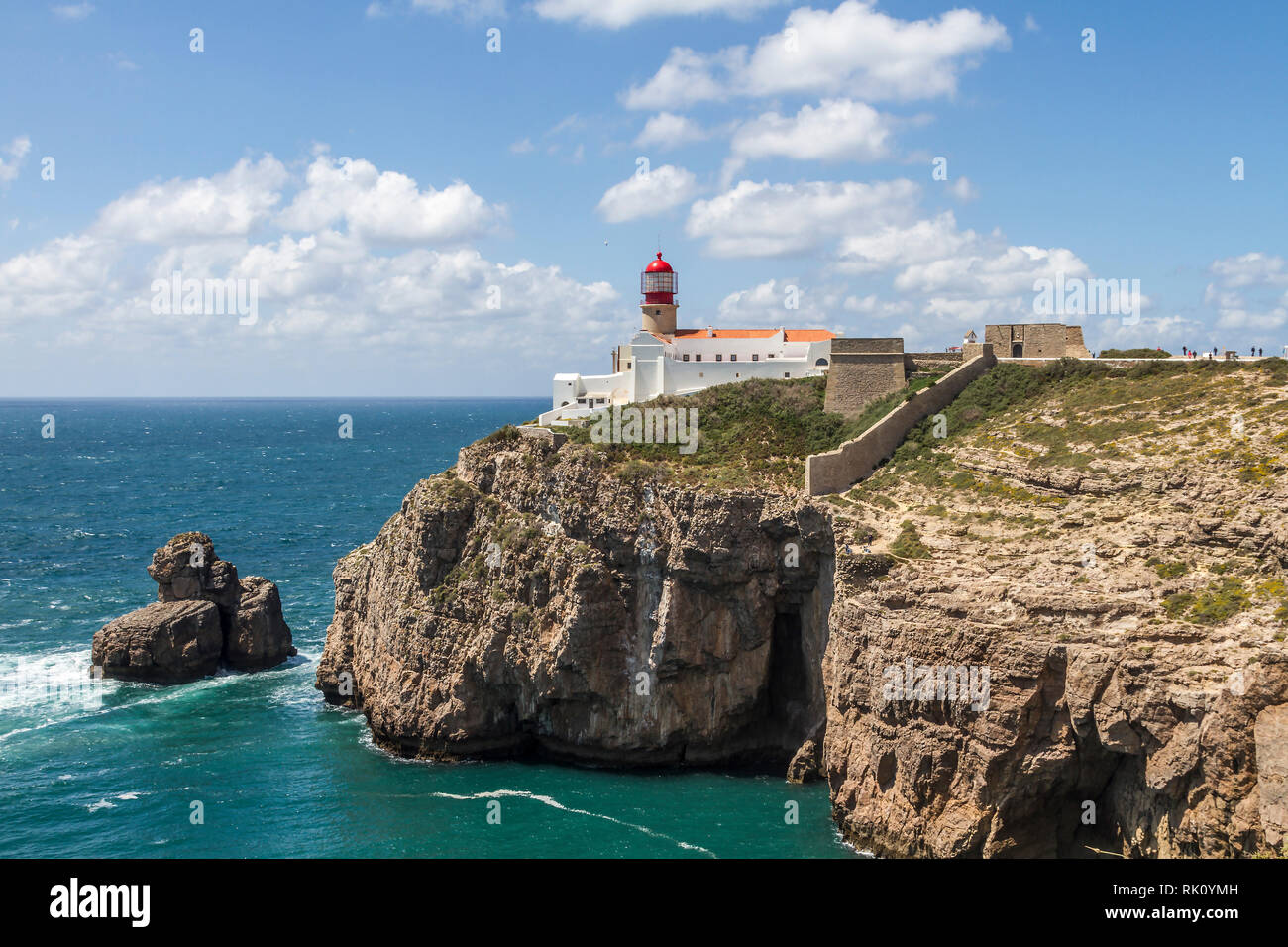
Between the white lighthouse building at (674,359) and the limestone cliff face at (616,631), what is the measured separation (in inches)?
480

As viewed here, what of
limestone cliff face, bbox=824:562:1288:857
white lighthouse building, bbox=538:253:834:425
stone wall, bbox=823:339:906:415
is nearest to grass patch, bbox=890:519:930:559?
limestone cliff face, bbox=824:562:1288:857

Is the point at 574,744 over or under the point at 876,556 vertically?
under

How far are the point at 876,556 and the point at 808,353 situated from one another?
22656 mm

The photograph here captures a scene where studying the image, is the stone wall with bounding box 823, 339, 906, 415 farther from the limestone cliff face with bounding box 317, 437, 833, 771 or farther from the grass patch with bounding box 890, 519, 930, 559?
the grass patch with bounding box 890, 519, 930, 559

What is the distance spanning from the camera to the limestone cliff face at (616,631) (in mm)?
44906

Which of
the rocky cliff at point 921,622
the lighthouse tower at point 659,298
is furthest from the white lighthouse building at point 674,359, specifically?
the rocky cliff at point 921,622

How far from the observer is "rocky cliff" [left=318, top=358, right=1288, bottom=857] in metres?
31.8

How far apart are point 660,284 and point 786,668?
85.6ft

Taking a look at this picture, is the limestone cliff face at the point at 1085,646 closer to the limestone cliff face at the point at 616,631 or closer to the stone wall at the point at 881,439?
the stone wall at the point at 881,439

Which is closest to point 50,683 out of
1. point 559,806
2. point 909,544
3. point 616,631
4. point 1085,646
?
point 559,806

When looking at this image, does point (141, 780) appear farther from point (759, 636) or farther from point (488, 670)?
point (759, 636)

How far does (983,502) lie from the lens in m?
41.8

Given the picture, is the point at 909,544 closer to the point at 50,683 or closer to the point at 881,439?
the point at 881,439
